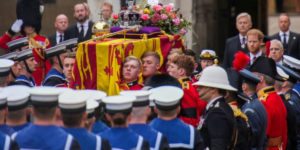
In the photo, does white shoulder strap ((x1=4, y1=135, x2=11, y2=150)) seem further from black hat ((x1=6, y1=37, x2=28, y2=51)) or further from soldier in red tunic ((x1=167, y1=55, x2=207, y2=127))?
black hat ((x1=6, y1=37, x2=28, y2=51))

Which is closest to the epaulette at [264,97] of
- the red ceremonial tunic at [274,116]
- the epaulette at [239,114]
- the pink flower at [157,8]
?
the red ceremonial tunic at [274,116]

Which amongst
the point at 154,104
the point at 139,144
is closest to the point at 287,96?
the point at 154,104

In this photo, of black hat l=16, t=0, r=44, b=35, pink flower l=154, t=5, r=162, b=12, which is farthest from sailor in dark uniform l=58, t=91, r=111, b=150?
black hat l=16, t=0, r=44, b=35

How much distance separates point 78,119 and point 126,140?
462 millimetres

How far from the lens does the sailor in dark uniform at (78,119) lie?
16.1 feet

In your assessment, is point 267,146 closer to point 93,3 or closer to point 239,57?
point 239,57

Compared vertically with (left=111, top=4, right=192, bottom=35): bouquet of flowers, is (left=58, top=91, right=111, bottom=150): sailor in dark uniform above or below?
below

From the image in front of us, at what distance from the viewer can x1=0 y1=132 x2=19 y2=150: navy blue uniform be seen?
4.84 meters

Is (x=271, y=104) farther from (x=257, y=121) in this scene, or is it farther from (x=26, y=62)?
(x=26, y=62)

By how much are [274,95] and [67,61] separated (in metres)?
2.91

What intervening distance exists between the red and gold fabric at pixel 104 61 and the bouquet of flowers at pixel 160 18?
1.53ft

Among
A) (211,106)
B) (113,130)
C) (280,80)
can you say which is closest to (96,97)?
(113,130)


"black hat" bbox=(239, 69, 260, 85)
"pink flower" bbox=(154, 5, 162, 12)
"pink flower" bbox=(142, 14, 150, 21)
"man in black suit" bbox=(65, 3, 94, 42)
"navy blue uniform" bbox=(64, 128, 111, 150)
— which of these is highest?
"pink flower" bbox=(154, 5, 162, 12)

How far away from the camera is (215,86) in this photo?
665 cm
